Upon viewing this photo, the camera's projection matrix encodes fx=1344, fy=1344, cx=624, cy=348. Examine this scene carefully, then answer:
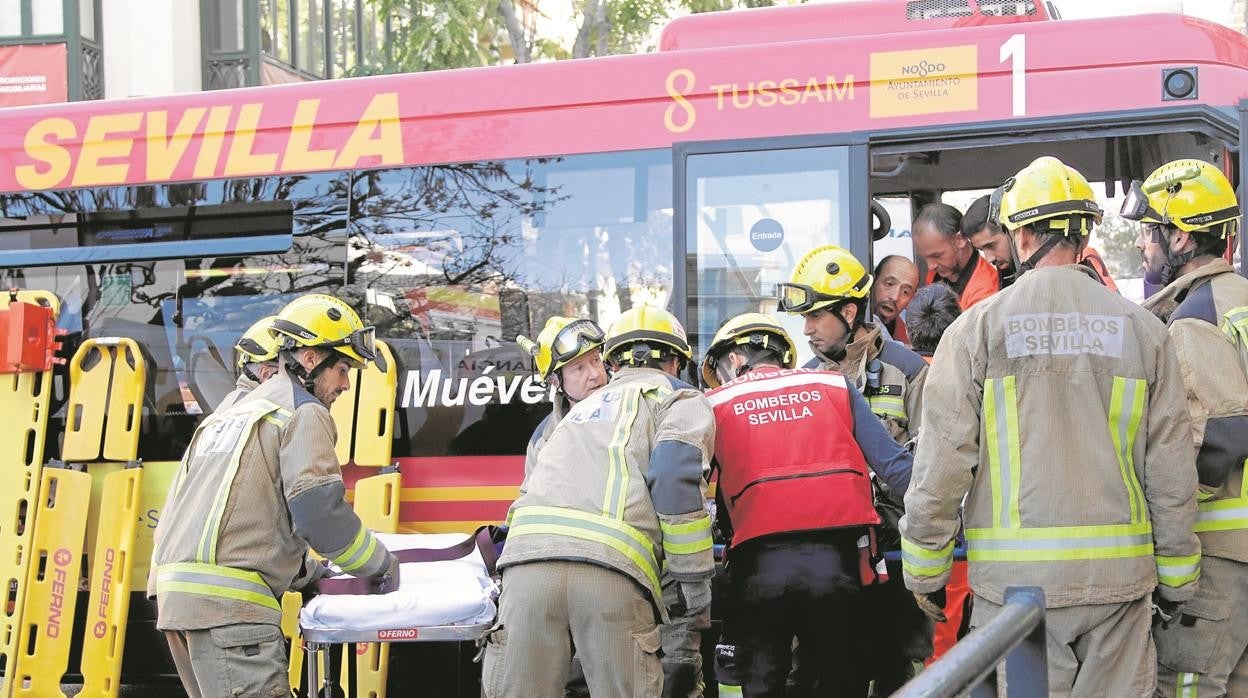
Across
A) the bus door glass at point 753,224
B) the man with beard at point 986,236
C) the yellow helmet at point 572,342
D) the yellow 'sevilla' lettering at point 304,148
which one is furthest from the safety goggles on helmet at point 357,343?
the man with beard at point 986,236

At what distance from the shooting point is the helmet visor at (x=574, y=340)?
4961 mm

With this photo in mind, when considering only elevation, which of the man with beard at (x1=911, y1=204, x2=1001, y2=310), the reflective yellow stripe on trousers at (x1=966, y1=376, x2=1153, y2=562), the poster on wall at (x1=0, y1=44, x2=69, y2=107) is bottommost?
the reflective yellow stripe on trousers at (x1=966, y1=376, x2=1153, y2=562)

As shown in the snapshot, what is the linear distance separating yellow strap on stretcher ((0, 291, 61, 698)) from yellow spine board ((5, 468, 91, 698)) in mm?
36

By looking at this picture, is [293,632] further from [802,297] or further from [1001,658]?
[1001,658]

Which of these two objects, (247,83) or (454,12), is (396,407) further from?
(247,83)

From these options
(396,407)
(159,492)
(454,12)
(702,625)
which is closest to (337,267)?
(396,407)

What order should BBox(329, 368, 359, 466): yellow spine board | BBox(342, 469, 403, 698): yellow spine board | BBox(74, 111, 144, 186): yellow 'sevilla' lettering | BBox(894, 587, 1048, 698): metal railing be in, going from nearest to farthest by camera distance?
BBox(894, 587, 1048, 698): metal railing, BBox(342, 469, 403, 698): yellow spine board, BBox(329, 368, 359, 466): yellow spine board, BBox(74, 111, 144, 186): yellow 'sevilla' lettering

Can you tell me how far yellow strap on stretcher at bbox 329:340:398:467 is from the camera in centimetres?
605

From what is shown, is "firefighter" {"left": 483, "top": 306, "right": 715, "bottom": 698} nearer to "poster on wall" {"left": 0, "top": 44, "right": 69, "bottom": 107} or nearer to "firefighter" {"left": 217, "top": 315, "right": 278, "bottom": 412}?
"firefighter" {"left": 217, "top": 315, "right": 278, "bottom": 412}

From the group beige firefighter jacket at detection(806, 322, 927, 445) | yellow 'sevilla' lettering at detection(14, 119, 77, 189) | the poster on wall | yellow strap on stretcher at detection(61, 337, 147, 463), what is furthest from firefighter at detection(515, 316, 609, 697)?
the poster on wall

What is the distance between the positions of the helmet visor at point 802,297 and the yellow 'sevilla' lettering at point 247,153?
2.72 m

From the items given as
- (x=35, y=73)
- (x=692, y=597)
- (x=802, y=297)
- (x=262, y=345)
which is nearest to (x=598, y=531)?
(x=692, y=597)

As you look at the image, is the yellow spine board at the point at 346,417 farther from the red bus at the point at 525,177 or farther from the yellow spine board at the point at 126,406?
the yellow spine board at the point at 126,406

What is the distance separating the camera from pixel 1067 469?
3455mm
